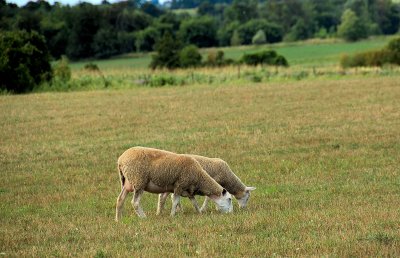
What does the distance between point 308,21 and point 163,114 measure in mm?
119273

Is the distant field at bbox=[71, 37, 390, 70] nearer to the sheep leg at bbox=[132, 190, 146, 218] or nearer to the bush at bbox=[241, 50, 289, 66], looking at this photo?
the bush at bbox=[241, 50, 289, 66]

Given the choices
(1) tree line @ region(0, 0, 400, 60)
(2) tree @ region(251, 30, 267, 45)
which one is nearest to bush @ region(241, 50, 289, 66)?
(1) tree line @ region(0, 0, 400, 60)

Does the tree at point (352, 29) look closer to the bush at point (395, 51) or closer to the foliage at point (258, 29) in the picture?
the foliage at point (258, 29)

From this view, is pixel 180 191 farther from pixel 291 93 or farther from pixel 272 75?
pixel 272 75

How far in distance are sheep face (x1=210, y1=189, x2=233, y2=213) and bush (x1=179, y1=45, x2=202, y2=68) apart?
5489cm

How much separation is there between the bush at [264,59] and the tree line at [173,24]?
1248cm

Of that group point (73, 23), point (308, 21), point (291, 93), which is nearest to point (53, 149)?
point (291, 93)

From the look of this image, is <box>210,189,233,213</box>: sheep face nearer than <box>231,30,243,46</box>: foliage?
Yes

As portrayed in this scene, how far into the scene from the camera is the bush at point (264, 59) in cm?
7119

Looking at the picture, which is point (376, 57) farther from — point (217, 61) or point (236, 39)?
point (236, 39)

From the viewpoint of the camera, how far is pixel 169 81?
5050cm

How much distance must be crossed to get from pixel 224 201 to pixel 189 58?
5564 cm

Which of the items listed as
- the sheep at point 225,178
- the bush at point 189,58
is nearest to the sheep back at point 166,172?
the sheep at point 225,178

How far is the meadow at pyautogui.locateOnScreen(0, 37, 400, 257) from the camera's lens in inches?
402
